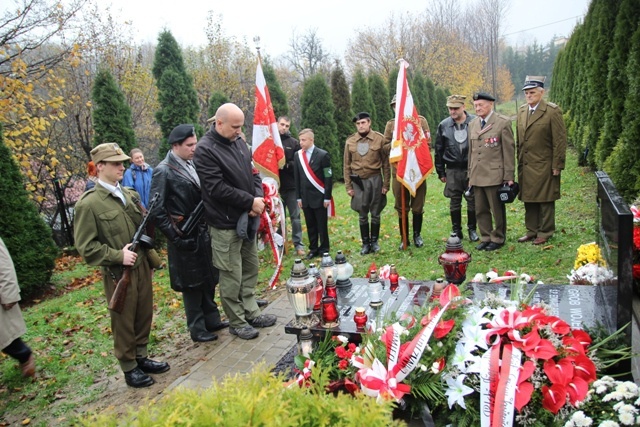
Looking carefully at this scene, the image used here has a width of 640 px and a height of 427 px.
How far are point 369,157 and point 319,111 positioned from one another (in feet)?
32.4

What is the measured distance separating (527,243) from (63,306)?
6.51 meters

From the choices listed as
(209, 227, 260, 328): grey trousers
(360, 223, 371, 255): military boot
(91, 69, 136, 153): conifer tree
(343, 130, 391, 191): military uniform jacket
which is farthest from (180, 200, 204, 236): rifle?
(91, 69, 136, 153): conifer tree

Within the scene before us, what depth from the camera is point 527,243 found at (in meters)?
6.47

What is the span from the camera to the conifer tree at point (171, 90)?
1132 cm

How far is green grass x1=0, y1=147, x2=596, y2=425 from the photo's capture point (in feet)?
13.6

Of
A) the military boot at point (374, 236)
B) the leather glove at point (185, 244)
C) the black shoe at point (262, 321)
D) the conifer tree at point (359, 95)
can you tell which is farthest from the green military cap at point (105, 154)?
the conifer tree at point (359, 95)

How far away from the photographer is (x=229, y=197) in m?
4.41

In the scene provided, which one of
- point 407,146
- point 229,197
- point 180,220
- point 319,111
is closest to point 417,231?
point 407,146

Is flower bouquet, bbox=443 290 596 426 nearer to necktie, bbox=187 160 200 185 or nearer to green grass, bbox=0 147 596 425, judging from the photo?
green grass, bbox=0 147 596 425

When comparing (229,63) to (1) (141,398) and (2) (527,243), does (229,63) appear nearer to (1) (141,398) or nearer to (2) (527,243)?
(2) (527,243)

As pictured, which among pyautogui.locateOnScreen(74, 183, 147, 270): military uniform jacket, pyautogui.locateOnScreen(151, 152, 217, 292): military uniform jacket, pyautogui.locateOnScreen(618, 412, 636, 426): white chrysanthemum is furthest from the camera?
pyautogui.locateOnScreen(151, 152, 217, 292): military uniform jacket

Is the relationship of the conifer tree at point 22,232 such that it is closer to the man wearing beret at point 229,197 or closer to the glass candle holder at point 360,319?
the man wearing beret at point 229,197

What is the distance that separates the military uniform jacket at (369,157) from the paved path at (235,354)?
2.82m

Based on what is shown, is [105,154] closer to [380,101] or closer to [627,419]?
[627,419]
